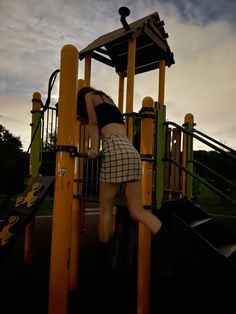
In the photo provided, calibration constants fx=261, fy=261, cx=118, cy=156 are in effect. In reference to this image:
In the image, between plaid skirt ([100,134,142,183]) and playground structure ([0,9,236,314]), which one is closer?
plaid skirt ([100,134,142,183])

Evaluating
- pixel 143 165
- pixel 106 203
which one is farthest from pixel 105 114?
pixel 143 165

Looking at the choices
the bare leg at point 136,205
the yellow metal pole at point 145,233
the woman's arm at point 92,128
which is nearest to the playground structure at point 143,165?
the yellow metal pole at point 145,233

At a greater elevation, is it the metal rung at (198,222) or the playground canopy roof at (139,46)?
the playground canopy roof at (139,46)

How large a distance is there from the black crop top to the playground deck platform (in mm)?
2115

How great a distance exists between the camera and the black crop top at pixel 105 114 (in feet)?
6.17

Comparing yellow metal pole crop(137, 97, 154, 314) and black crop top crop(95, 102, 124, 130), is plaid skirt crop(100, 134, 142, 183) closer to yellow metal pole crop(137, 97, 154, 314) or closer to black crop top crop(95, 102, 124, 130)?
black crop top crop(95, 102, 124, 130)

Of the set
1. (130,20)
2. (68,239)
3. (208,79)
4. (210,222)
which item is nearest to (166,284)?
(210,222)

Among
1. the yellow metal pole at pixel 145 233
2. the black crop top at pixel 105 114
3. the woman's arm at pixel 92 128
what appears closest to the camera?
the woman's arm at pixel 92 128

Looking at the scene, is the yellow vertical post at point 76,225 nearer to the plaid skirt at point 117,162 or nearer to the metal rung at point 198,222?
the metal rung at point 198,222

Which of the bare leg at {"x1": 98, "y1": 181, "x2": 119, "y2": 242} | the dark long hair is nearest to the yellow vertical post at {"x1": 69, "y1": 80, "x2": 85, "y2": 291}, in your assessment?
the dark long hair

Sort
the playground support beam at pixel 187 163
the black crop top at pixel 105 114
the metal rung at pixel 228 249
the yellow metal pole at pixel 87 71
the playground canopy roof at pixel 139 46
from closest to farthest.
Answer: the black crop top at pixel 105 114
the metal rung at pixel 228 249
the playground support beam at pixel 187 163
the playground canopy roof at pixel 139 46
the yellow metal pole at pixel 87 71

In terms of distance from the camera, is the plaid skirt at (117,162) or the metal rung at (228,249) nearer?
the plaid skirt at (117,162)

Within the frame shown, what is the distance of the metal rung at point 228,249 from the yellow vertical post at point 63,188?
1.62 m

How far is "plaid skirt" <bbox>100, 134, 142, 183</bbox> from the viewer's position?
5.95 ft
